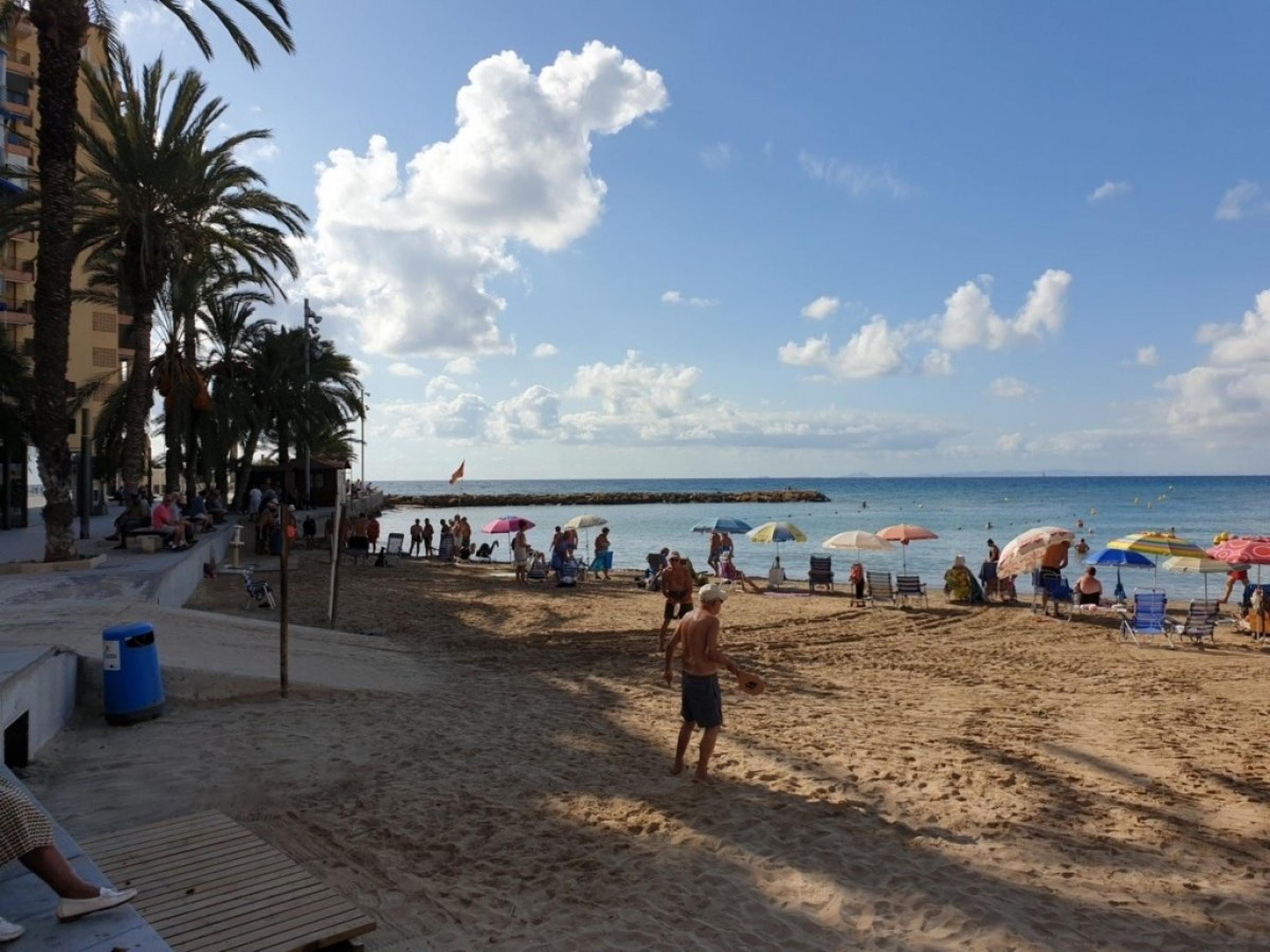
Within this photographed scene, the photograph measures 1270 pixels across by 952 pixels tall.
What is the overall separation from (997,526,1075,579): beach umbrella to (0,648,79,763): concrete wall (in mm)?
14597

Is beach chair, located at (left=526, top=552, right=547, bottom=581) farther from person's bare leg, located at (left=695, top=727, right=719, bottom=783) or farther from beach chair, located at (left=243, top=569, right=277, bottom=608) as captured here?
person's bare leg, located at (left=695, top=727, right=719, bottom=783)

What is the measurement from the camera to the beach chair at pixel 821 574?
19750 mm

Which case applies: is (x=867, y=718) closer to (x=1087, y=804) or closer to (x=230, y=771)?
(x=1087, y=804)

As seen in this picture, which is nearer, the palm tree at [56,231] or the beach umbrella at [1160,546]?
A: the palm tree at [56,231]

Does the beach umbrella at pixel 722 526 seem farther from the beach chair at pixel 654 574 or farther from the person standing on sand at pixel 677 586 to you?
the person standing on sand at pixel 677 586

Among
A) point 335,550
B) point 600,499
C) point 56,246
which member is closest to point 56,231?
point 56,246

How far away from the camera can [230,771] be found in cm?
627

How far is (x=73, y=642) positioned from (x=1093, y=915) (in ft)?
27.8

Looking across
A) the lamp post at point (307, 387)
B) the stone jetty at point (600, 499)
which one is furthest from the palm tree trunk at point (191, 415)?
the stone jetty at point (600, 499)

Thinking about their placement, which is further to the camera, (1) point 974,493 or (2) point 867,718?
(1) point 974,493

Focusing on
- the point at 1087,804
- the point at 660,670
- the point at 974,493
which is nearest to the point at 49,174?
the point at 660,670

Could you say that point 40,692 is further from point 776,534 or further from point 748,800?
point 776,534

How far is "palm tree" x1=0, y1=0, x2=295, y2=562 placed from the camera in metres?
11.9

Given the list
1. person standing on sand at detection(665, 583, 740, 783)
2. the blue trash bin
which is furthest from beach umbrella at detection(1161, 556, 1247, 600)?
the blue trash bin
